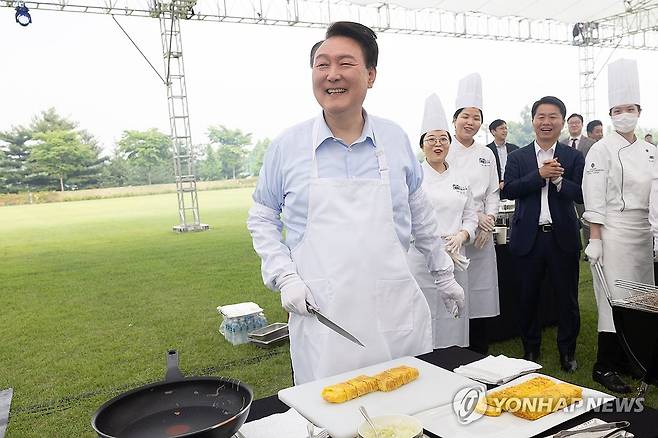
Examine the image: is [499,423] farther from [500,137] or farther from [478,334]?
[500,137]

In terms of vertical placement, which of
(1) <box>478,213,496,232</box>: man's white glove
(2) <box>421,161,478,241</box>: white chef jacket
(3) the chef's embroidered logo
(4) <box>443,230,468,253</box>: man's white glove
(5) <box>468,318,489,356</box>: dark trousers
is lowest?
(5) <box>468,318,489,356</box>: dark trousers

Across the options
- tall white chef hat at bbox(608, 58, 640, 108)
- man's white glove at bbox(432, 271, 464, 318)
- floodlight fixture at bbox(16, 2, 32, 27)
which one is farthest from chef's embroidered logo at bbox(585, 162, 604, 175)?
floodlight fixture at bbox(16, 2, 32, 27)

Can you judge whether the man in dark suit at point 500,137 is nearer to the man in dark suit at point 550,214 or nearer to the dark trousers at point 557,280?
the man in dark suit at point 550,214

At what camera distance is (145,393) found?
959 mm

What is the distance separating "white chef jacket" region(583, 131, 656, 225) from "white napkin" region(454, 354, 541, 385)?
187 cm

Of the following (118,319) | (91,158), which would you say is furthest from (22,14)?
(91,158)

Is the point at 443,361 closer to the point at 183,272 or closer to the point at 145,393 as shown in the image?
the point at 145,393

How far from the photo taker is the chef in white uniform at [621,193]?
2.83 metres

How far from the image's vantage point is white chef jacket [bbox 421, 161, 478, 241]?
3.07 meters

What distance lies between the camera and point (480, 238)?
327 cm

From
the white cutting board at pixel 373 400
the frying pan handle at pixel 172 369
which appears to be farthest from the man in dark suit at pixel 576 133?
the frying pan handle at pixel 172 369

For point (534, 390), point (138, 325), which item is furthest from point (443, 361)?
point (138, 325)

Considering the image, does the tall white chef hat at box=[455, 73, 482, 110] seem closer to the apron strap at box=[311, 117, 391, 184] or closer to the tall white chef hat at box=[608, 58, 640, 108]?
the tall white chef hat at box=[608, 58, 640, 108]

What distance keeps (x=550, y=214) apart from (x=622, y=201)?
17.0 inches
